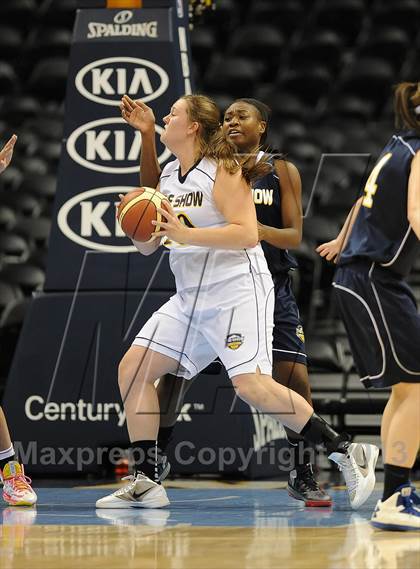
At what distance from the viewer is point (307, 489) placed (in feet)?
17.3

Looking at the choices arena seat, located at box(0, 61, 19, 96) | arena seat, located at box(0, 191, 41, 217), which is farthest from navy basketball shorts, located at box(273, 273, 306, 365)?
arena seat, located at box(0, 61, 19, 96)

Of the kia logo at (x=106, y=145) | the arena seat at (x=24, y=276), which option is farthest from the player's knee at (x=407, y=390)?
the arena seat at (x=24, y=276)

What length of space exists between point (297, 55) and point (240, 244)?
10.2 meters

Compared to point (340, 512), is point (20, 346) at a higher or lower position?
higher

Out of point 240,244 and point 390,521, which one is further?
point 240,244

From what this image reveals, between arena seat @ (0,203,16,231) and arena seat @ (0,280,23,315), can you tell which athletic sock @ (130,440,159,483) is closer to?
arena seat @ (0,280,23,315)

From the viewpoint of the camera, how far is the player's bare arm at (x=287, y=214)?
530 cm

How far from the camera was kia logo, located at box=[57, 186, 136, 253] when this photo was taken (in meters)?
6.70

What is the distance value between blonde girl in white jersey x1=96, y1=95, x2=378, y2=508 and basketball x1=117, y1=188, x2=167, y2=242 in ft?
0.26

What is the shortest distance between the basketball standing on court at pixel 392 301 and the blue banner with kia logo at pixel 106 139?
96.0 inches

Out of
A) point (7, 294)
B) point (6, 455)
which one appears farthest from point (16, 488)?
point (7, 294)

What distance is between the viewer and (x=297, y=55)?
14516 mm

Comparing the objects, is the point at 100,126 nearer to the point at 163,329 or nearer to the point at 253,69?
the point at 163,329

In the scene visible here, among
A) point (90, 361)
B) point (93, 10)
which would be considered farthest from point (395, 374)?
point (93, 10)
